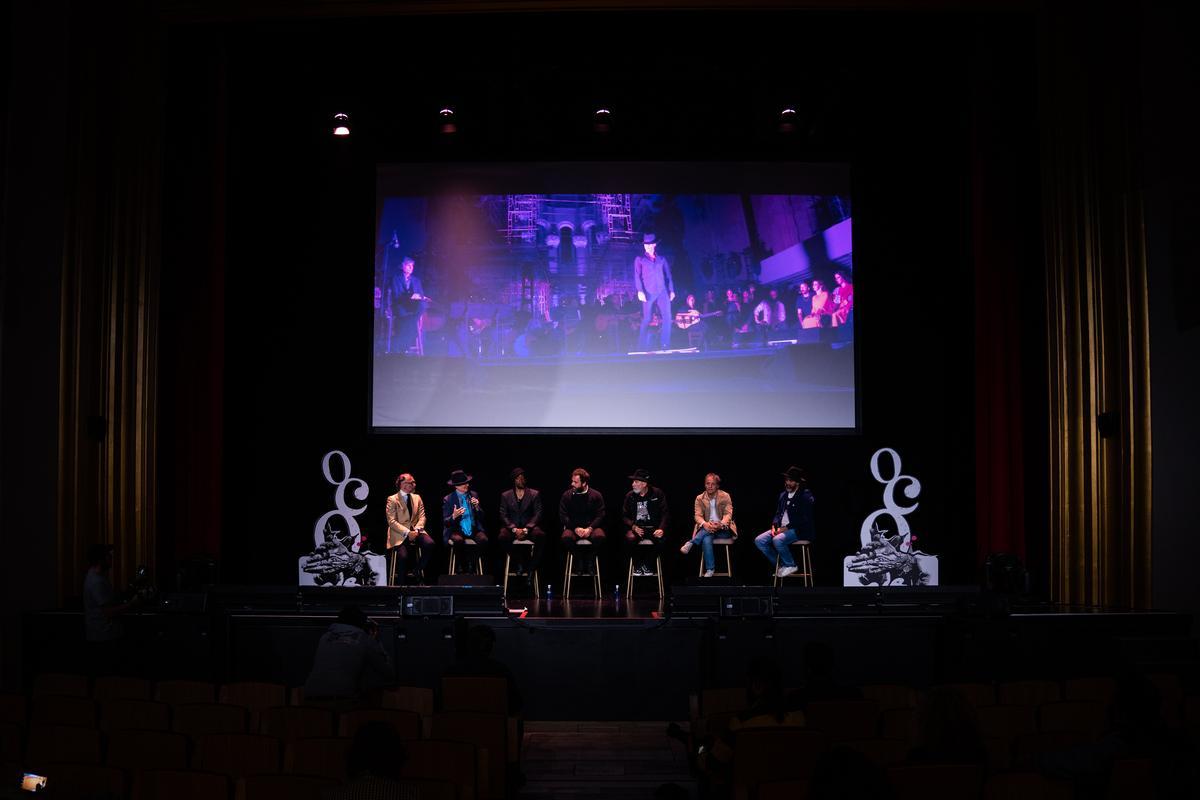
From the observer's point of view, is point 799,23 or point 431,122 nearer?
point 799,23

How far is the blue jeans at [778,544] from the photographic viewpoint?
953 cm

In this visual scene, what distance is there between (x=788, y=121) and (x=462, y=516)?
4527mm

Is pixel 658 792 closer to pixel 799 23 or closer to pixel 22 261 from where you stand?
pixel 22 261

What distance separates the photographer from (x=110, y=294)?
8.35 meters

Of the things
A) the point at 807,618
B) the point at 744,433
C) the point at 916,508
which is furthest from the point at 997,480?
the point at 807,618

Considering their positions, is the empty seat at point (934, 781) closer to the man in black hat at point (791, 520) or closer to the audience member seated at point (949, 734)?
the audience member seated at point (949, 734)

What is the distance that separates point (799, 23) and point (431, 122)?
3520 mm

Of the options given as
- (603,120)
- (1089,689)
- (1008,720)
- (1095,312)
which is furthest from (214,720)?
(603,120)

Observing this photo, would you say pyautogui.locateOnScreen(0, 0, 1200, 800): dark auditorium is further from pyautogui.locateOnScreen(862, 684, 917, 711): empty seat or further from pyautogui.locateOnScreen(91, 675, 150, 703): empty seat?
pyautogui.locateOnScreen(91, 675, 150, 703): empty seat

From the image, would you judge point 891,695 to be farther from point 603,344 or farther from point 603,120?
point 603,120

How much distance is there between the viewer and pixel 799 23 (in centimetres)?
931

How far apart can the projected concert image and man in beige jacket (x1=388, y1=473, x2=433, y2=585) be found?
3.34ft

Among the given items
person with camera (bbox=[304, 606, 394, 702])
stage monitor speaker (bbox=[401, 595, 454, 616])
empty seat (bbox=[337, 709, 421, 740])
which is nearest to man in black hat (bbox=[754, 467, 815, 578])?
stage monitor speaker (bbox=[401, 595, 454, 616])

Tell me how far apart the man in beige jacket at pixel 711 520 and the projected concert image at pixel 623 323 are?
0.95 meters
